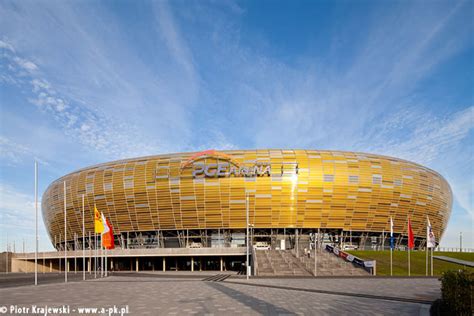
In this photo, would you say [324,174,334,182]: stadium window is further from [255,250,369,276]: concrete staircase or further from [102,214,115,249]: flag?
[102,214,115,249]: flag

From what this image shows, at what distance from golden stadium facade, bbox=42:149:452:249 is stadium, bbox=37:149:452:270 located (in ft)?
0.60

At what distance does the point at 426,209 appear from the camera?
76.4 meters

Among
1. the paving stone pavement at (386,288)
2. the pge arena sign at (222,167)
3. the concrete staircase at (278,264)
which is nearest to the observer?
the paving stone pavement at (386,288)

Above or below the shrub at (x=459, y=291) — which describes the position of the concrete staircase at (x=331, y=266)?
below

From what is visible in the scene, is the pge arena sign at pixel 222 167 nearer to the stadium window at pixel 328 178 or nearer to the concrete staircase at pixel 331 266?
the stadium window at pixel 328 178

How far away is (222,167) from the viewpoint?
69.3 meters

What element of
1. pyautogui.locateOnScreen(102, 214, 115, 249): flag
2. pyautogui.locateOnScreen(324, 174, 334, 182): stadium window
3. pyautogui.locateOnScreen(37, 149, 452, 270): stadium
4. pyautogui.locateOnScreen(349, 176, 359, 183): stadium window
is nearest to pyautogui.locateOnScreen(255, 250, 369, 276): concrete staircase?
pyautogui.locateOnScreen(37, 149, 452, 270): stadium

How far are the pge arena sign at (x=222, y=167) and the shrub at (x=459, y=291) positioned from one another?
55124mm

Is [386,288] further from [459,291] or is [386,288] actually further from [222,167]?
[222,167]

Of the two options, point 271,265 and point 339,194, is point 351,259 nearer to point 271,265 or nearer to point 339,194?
point 271,265

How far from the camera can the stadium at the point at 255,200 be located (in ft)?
226

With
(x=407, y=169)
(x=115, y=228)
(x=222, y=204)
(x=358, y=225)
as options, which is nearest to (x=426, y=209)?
(x=407, y=169)

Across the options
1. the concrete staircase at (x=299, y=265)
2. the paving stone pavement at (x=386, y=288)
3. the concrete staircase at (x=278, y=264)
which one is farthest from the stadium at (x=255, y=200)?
the paving stone pavement at (x=386, y=288)

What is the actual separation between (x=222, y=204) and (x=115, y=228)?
23.1m
